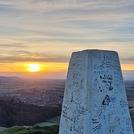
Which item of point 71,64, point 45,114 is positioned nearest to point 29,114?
point 45,114

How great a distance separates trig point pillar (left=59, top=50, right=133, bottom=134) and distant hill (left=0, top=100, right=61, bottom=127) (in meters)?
42.5

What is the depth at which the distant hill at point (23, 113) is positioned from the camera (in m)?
50.9

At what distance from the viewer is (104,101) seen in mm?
7262

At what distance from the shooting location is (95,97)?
7148 mm

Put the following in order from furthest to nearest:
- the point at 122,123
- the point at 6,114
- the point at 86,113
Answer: the point at 6,114
the point at 122,123
the point at 86,113

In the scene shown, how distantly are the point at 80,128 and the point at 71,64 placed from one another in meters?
1.62

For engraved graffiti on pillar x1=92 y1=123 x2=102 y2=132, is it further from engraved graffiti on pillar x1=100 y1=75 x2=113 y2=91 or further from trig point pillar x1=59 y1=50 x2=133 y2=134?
engraved graffiti on pillar x1=100 y1=75 x2=113 y2=91

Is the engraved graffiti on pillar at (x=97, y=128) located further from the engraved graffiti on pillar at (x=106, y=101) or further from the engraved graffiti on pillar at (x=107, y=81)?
the engraved graffiti on pillar at (x=107, y=81)

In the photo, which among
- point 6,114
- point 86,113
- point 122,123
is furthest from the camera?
point 6,114

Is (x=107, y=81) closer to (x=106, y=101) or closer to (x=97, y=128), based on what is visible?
(x=106, y=101)

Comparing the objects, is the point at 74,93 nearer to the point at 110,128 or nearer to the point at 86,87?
the point at 86,87

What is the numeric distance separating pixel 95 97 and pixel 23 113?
49009mm

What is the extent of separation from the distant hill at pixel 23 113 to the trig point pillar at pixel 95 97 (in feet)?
140

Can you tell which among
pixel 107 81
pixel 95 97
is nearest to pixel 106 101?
pixel 95 97
